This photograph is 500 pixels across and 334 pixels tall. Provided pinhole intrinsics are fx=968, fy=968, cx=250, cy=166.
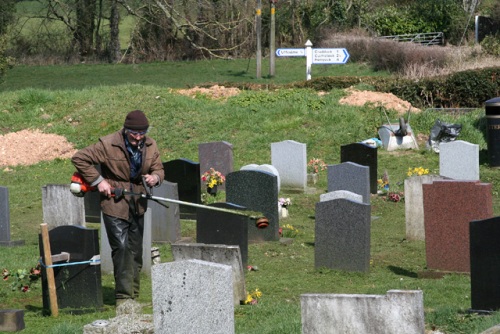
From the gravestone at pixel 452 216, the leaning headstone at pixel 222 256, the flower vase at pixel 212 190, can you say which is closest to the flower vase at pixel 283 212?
the flower vase at pixel 212 190

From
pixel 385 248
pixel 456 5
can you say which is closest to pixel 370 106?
pixel 385 248

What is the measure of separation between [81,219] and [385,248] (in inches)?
169

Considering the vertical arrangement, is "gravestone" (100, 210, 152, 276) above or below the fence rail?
below

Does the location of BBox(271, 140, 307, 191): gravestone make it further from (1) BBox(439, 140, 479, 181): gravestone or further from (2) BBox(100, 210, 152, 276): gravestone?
(2) BBox(100, 210, 152, 276): gravestone

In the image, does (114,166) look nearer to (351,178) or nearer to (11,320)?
(11,320)

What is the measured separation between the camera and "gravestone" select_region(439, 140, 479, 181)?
17.0 m

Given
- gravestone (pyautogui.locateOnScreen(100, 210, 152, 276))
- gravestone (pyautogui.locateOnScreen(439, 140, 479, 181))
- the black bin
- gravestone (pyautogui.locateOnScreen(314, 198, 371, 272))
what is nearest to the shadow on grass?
gravestone (pyautogui.locateOnScreen(314, 198, 371, 272))

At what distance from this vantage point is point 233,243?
1178 cm

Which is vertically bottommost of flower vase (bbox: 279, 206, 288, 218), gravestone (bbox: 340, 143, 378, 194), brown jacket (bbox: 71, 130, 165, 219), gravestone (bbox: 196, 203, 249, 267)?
flower vase (bbox: 279, 206, 288, 218)

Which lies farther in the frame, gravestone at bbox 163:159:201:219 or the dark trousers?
gravestone at bbox 163:159:201:219

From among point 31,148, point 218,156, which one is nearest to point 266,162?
point 218,156

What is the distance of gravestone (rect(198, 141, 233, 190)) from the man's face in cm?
843

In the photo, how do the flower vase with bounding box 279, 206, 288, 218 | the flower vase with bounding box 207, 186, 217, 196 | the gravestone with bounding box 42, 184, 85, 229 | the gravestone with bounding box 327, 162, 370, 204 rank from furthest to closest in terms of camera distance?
the flower vase with bounding box 207, 186, 217, 196, the flower vase with bounding box 279, 206, 288, 218, the gravestone with bounding box 327, 162, 370, 204, the gravestone with bounding box 42, 184, 85, 229

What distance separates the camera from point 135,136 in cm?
961
